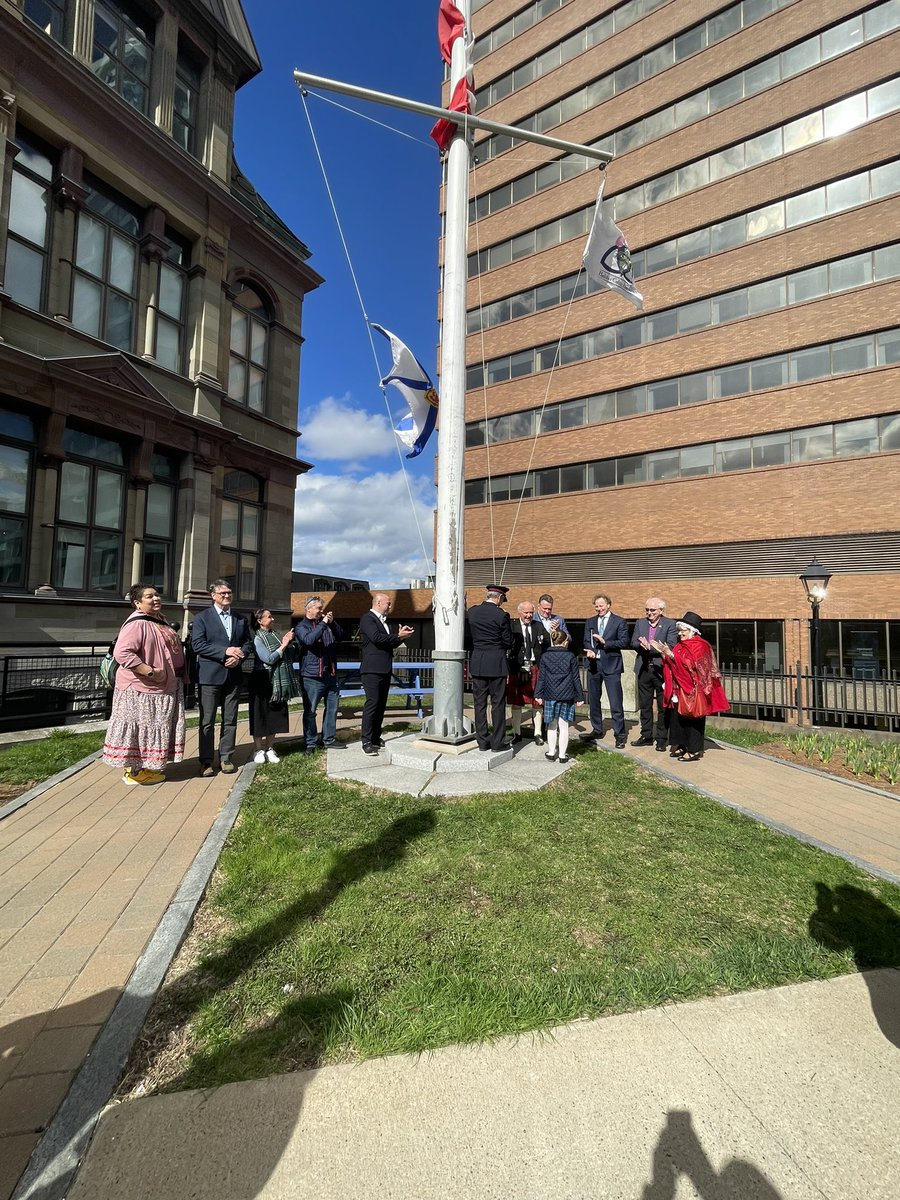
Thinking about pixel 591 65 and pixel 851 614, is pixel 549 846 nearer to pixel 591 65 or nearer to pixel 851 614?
pixel 851 614

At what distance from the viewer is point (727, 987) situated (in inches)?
107

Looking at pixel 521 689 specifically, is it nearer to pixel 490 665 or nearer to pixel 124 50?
pixel 490 665

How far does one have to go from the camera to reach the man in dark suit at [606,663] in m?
8.30

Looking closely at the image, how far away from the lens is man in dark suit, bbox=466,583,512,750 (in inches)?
264

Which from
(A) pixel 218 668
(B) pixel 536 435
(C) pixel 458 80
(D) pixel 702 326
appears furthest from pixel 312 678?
(D) pixel 702 326

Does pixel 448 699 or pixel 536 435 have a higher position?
pixel 536 435

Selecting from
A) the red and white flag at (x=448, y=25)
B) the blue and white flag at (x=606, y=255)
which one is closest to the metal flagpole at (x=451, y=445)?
the red and white flag at (x=448, y=25)

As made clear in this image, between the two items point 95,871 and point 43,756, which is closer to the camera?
point 95,871

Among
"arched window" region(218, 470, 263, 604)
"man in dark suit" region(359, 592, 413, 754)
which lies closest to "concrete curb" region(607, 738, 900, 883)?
"man in dark suit" region(359, 592, 413, 754)

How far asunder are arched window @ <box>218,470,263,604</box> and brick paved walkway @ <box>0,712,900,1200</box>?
12372 millimetres

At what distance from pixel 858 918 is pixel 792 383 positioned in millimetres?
21317

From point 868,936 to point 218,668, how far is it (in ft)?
19.6

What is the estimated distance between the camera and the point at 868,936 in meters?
3.18

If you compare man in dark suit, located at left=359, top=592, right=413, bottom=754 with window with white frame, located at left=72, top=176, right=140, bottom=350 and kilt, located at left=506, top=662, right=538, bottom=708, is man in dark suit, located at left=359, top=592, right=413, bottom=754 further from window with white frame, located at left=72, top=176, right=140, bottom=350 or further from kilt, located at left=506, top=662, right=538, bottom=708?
window with white frame, located at left=72, top=176, right=140, bottom=350
